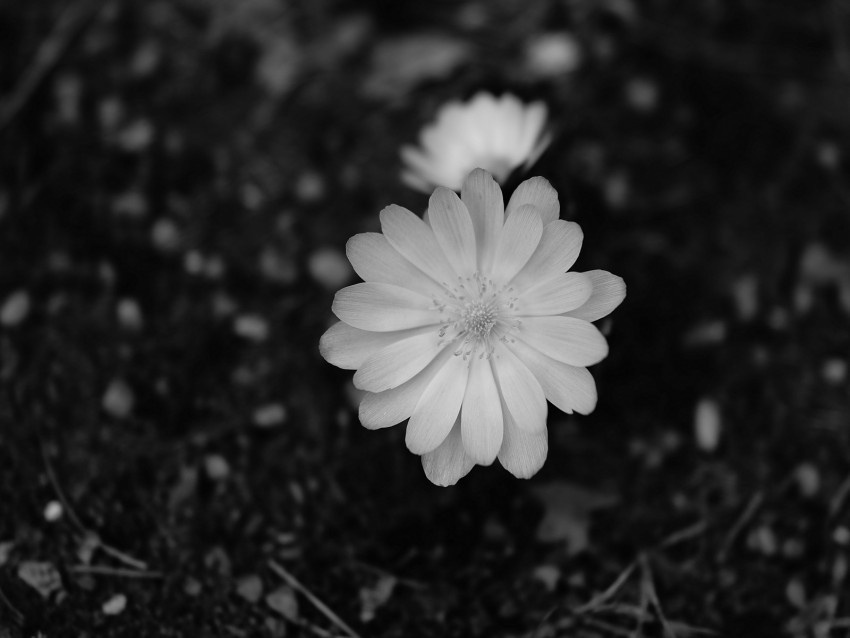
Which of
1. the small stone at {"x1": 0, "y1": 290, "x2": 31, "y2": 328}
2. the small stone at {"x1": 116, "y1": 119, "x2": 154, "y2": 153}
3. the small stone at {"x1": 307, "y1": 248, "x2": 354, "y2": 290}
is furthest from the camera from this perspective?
the small stone at {"x1": 116, "y1": 119, "x2": 154, "y2": 153}

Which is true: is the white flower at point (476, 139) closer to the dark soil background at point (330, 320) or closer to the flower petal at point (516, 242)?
the dark soil background at point (330, 320)

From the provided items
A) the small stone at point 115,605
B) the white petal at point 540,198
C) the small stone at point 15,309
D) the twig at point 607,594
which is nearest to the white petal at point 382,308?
the white petal at point 540,198

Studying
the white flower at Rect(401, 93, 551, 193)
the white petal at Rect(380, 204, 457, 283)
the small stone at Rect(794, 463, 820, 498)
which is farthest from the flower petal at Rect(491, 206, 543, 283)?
the small stone at Rect(794, 463, 820, 498)

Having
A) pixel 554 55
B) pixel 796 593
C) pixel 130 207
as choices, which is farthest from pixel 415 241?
pixel 796 593

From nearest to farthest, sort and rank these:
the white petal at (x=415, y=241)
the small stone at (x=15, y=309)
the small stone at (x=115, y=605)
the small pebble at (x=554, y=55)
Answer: the white petal at (x=415, y=241)
the small stone at (x=115, y=605)
the small stone at (x=15, y=309)
the small pebble at (x=554, y=55)

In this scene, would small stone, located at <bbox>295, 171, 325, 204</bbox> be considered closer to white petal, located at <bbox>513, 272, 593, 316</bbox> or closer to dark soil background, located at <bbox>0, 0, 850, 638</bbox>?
dark soil background, located at <bbox>0, 0, 850, 638</bbox>

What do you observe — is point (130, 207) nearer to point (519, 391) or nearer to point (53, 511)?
point (53, 511)
